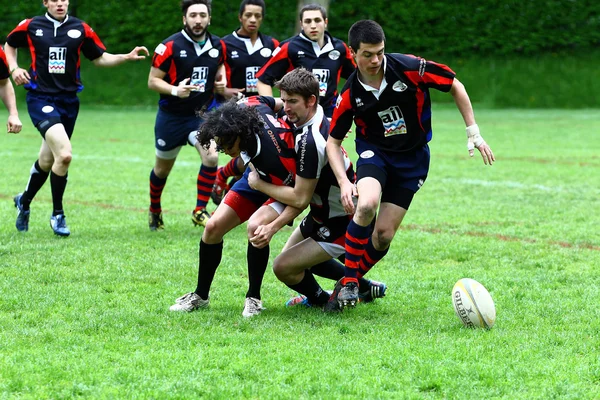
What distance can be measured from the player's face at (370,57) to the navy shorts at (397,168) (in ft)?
1.82

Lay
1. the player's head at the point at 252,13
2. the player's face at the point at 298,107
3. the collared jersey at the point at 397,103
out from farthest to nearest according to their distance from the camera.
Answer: the player's head at the point at 252,13 → the collared jersey at the point at 397,103 → the player's face at the point at 298,107

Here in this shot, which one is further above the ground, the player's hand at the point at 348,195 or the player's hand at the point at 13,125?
the player's hand at the point at 348,195

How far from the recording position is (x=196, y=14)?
312 inches

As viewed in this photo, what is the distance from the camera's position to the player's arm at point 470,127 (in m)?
5.08

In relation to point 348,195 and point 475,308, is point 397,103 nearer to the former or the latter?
point 348,195

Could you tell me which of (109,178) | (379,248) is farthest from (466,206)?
(109,178)

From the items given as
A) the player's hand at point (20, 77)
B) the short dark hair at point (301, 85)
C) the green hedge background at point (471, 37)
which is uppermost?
the short dark hair at point (301, 85)

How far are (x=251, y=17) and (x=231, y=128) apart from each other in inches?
170

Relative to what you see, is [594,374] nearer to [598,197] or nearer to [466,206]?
[466,206]

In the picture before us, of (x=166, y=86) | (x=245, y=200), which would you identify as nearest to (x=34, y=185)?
(x=166, y=86)

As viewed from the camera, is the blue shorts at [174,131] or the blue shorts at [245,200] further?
the blue shorts at [174,131]

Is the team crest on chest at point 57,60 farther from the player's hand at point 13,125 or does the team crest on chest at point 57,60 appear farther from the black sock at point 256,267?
the black sock at point 256,267

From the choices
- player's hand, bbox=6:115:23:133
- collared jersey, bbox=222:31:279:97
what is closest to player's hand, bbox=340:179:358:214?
player's hand, bbox=6:115:23:133

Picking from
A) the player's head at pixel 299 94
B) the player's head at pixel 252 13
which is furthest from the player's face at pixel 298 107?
the player's head at pixel 252 13
